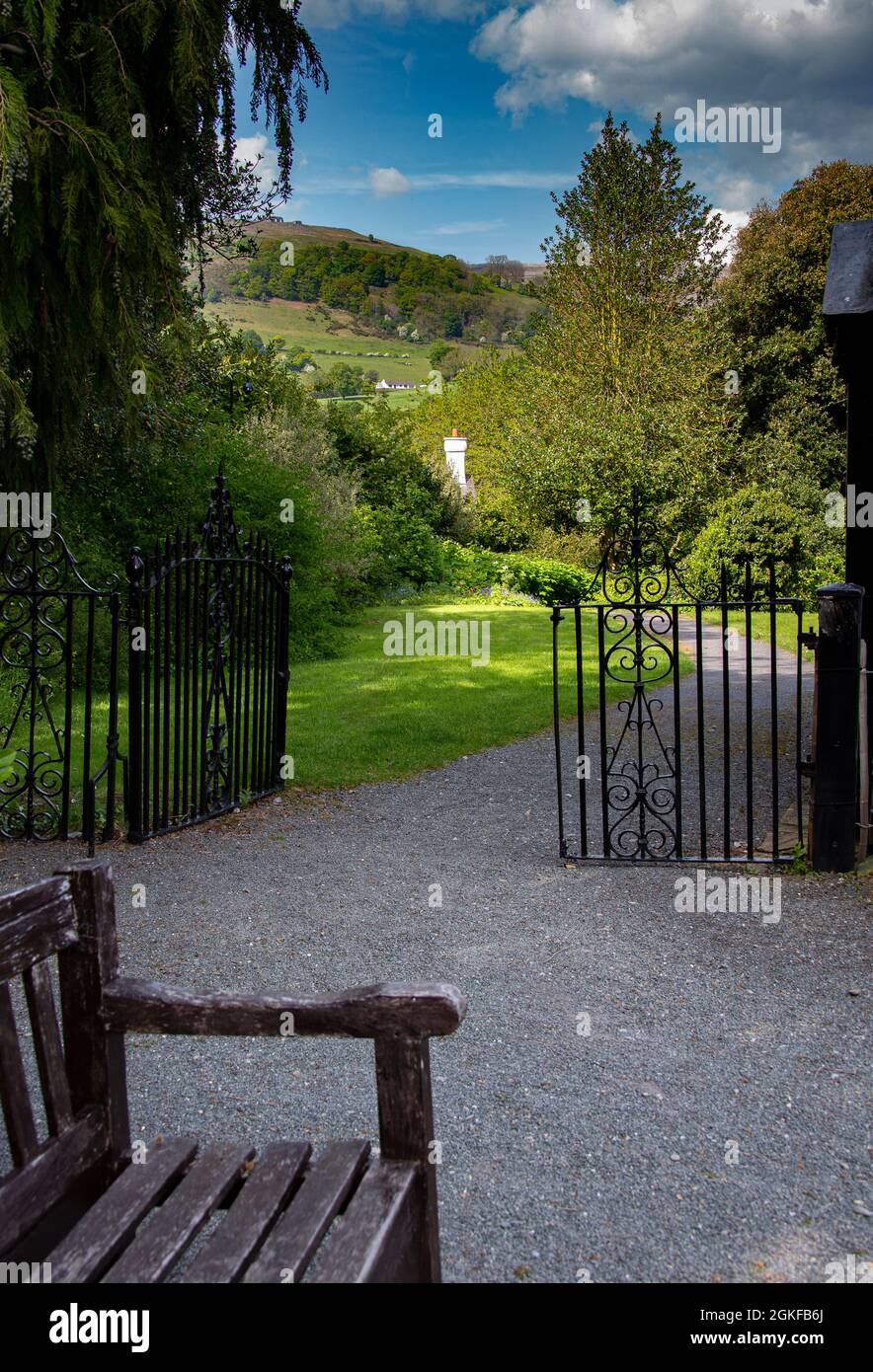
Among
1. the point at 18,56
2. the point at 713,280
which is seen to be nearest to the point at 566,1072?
the point at 18,56

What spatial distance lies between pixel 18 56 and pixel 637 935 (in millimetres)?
6384

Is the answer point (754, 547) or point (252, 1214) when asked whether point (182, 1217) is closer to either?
point (252, 1214)

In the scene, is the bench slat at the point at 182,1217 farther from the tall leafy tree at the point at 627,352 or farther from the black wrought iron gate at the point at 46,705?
the tall leafy tree at the point at 627,352

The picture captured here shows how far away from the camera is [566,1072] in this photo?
12.8 ft

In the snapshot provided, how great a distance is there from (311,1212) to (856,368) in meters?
6.41

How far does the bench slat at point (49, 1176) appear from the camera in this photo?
2.04 m

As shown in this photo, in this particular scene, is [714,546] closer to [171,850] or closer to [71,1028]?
[171,850]

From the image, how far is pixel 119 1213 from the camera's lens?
6.94 feet

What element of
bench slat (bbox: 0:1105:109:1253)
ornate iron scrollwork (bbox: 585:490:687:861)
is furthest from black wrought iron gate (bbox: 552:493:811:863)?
bench slat (bbox: 0:1105:109:1253)

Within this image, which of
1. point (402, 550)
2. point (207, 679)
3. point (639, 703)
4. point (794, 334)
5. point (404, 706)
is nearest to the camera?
point (639, 703)

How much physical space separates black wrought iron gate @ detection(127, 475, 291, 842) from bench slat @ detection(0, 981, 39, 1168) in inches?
188

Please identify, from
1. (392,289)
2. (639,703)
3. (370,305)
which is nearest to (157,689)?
(639,703)

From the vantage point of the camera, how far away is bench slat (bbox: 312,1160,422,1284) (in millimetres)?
1892

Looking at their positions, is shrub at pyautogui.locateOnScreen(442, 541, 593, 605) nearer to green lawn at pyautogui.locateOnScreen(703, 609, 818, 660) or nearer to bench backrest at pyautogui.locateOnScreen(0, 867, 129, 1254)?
green lawn at pyautogui.locateOnScreen(703, 609, 818, 660)
